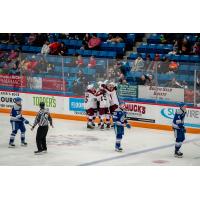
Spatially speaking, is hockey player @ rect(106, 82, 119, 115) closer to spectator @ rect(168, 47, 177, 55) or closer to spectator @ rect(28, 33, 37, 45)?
spectator @ rect(168, 47, 177, 55)

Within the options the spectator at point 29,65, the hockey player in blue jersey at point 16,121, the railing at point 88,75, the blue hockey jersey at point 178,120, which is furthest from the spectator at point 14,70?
the blue hockey jersey at point 178,120

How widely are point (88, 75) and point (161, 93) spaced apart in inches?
59.6

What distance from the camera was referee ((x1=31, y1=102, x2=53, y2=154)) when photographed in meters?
17.0

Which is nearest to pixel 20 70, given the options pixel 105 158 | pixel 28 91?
pixel 28 91

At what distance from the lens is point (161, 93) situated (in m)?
18.2

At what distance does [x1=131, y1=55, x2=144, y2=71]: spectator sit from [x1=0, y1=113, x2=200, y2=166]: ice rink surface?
51.9 inches

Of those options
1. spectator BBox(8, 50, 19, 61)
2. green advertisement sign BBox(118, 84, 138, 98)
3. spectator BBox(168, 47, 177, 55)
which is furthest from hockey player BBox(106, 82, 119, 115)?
spectator BBox(8, 50, 19, 61)

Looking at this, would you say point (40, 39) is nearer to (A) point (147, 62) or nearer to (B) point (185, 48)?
(A) point (147, 62)

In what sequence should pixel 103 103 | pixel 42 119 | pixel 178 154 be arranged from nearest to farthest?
1. pixel 178 154
2. pixel 42 119
3. pixel 103 103

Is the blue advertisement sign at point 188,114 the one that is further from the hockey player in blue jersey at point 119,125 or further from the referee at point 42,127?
the referee at point 42,127

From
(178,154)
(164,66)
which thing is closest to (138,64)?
(164,66)

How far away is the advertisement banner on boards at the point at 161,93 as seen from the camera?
18.0 meters

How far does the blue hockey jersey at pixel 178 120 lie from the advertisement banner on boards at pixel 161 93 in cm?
96

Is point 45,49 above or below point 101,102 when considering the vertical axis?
above
